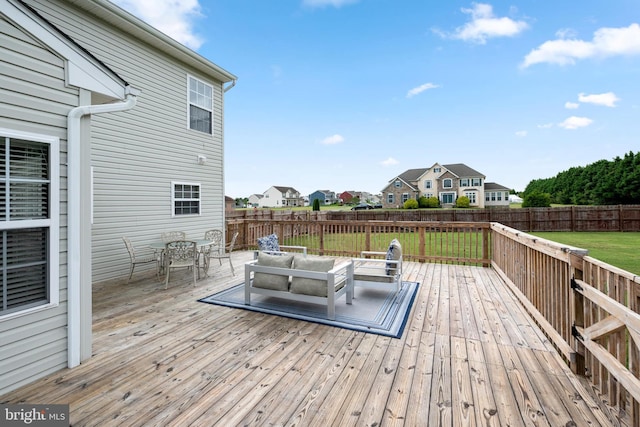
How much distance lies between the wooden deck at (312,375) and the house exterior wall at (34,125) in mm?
168

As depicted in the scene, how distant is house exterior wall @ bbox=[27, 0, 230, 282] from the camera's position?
538cm

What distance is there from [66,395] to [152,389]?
2.00 feet

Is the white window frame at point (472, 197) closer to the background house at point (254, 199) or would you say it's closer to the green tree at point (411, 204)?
the green tree at point (411, 204)

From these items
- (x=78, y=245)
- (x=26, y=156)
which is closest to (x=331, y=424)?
(x=78, y=245)

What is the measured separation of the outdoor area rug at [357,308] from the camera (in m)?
3.46

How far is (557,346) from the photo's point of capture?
2.81m

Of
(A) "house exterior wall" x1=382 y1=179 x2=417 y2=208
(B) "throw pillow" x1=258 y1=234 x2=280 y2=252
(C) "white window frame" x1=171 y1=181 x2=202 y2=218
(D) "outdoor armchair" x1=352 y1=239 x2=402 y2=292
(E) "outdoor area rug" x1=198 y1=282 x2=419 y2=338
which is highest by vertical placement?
(A) "house exterior wall" x1=382 y1=179 x2=417 y2=208

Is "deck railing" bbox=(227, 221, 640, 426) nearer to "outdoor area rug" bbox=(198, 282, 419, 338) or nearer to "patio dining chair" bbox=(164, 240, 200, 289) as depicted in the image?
"outdoor area rug" bbox=(198, 282, 419, 338)

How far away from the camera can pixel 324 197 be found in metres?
73.0

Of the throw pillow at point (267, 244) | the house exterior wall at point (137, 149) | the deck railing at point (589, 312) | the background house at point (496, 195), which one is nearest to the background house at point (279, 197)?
the background house at point (496, 195)

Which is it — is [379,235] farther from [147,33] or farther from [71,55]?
→ [147,33]

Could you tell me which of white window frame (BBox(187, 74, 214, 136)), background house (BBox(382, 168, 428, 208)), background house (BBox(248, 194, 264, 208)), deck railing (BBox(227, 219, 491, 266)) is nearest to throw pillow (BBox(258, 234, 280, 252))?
deck railing (BBox(227, 219, 491, 266))

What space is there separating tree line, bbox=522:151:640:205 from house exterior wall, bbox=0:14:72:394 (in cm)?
2654

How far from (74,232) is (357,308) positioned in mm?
3366
